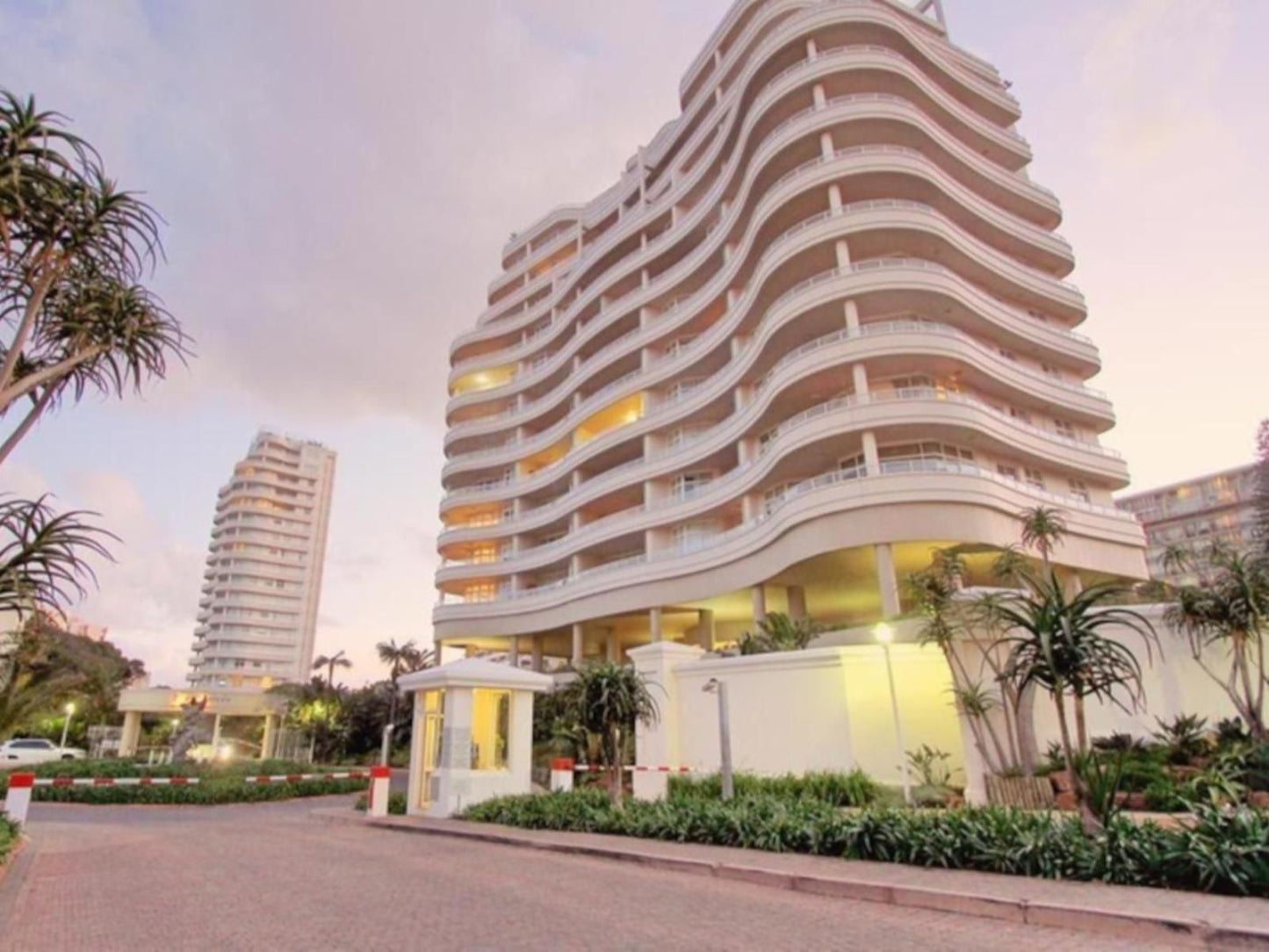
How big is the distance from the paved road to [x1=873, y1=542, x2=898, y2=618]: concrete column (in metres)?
16.9

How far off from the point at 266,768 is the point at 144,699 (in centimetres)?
2340

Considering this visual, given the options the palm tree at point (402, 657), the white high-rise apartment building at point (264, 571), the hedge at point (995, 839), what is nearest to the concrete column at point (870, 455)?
the hedge at point (995, 839)

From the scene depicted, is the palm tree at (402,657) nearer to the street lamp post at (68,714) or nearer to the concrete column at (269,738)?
the concrete column at (269,738)

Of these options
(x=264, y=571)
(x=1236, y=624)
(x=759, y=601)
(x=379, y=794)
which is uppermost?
(x=264, y=571)

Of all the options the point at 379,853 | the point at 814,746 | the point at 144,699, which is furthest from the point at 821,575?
the point at 144,699

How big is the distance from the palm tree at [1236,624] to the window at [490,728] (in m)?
15.9

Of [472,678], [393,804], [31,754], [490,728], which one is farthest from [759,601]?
[31,754]

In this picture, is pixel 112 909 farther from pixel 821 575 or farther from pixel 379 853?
pixel 821 575

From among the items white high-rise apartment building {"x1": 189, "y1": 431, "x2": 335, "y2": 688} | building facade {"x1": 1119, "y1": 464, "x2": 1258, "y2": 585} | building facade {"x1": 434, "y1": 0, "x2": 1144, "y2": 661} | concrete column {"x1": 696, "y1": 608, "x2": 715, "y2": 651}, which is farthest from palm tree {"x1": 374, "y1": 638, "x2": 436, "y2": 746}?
building facade {"x1": 1119, "y1": 464, "x2": 1258, "y2": 585}

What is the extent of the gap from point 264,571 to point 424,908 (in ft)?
383

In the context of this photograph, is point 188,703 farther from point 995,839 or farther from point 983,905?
point 983,905

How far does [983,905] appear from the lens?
22.6 feet

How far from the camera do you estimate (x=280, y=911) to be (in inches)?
312

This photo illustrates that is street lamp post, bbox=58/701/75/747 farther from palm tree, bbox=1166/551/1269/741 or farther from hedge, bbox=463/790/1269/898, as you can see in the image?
palm tree, bbox=1166/551/1269/741
